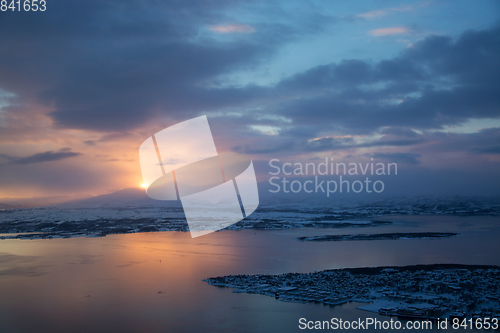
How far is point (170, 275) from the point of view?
31.9 ft

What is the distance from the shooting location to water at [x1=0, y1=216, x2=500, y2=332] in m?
6.22

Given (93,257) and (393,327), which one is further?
(93,257)

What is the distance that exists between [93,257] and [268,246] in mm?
6321

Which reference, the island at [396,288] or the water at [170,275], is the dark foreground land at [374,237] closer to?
the water at [170,275]

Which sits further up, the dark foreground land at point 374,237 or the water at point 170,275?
the water at point 170,275

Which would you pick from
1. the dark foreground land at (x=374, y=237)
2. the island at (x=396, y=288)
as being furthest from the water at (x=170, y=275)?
the dark foreground land at (x=374, y=237)

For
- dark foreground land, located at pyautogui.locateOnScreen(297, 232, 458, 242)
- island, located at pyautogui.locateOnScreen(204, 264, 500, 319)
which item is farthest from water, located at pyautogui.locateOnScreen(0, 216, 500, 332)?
dark foreground land, located at pyautogui.locateOnScreen(297, 232, 458, 242)

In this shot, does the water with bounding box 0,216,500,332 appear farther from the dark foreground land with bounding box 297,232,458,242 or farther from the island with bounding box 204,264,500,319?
the dark foreground land with bounding box 297,232,458,242

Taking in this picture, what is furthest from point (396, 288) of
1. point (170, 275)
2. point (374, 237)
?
point (374, 237)

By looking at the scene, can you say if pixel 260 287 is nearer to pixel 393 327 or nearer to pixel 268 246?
pixel 393 327

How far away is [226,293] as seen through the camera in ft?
25.2

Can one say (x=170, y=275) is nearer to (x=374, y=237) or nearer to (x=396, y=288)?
(x=396, y=288)

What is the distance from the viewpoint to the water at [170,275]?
622cm

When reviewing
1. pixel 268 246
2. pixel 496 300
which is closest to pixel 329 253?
pixel 268 246
